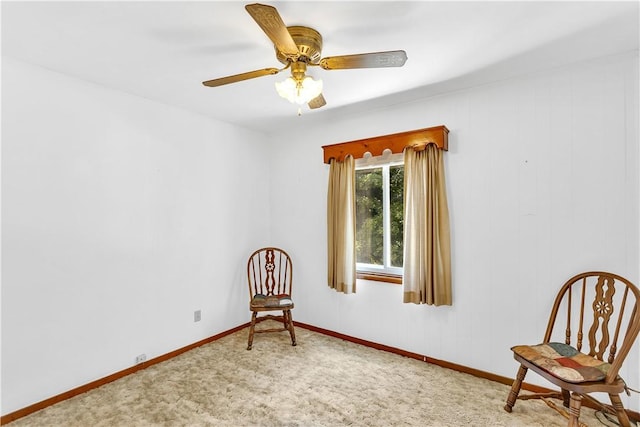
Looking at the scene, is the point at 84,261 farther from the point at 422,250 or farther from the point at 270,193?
the point at 422,250

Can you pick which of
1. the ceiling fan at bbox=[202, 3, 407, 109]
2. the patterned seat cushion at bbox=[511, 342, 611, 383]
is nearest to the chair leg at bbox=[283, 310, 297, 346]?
the patterned seat cushion at bbox=[511, 342, 611, 383]

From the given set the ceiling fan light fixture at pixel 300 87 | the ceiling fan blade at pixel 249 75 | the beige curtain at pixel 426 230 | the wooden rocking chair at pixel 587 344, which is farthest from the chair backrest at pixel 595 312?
the ceiling fan blade at pixel 249 75

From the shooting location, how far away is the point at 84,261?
8.36 ft

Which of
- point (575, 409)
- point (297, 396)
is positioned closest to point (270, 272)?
point (297, 396)

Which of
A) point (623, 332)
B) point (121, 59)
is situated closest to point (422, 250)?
point (623, 332)

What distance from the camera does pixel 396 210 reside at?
334cm

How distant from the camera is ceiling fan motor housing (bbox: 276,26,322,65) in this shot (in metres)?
1.80

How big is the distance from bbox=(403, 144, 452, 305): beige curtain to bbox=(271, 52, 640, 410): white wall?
0.12 metres

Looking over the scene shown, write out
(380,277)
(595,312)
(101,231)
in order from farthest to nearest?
(380,277)
(101,231)
(595,312)

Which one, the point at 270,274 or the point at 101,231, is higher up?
the point at 101,231

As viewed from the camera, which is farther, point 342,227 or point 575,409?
point 342,227

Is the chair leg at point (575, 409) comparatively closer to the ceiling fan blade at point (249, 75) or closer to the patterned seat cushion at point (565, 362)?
the patterned seat cushion at point (565, 362)

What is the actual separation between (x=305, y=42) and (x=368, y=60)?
0.43 meters

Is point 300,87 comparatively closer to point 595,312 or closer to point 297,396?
point 297,396
